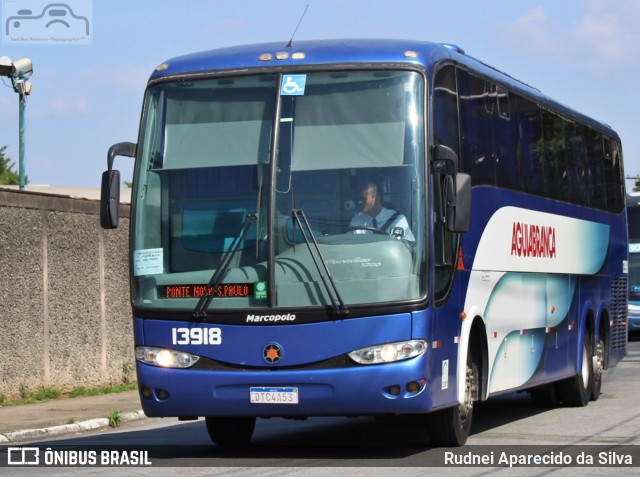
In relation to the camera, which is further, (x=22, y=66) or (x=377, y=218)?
(x=22, y=66)

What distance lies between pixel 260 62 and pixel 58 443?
15.8ft

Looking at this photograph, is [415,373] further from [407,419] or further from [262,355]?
[407,419]

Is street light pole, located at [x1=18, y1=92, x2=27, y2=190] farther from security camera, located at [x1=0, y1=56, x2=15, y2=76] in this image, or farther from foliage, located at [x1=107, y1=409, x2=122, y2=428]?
foliage, located at [x1=107, y1=409, x2=122, y2=428]

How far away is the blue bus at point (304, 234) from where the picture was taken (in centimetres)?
1091

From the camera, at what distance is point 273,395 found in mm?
10953

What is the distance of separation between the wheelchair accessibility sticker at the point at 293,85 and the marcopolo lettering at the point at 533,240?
11.9 ft

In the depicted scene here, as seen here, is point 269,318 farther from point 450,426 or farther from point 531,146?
point 531,146

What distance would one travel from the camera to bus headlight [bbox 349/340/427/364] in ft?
35.5

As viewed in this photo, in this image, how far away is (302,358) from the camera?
35.9ft

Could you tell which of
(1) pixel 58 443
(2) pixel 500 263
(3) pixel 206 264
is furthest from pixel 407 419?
(3) pixel 206 264

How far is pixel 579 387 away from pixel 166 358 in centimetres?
733

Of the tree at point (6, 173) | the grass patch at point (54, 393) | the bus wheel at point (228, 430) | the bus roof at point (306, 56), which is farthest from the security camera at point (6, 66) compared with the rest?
the tree at point (6, 173)

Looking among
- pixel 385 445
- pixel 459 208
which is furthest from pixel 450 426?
pixel 459 208

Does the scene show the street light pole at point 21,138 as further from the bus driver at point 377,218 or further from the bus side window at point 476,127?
the bus driver at point 377,218
